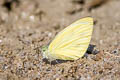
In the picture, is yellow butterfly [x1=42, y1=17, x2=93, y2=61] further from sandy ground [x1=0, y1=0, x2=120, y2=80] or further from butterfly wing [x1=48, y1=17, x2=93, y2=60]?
sandy ground [x1=0, y1=0, x2=120, y2=80]

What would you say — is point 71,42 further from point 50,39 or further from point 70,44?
point 50,39

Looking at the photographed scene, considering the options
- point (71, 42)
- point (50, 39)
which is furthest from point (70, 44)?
point (50, 39)

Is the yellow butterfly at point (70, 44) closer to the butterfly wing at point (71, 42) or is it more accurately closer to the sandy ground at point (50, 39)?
the butterfly wing at point (71, 42)

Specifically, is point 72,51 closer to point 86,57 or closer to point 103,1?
point 86,57

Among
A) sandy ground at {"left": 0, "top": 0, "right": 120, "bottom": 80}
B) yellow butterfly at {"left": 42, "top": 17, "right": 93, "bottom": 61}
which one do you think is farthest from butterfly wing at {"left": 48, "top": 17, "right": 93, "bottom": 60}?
sandy ground at {"left": 0, "top": 0, "right": 120, "bottom": 80}

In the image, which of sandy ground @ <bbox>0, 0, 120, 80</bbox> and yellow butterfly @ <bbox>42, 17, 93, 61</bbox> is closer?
sandy ground @ <bbox>0, 0, 120, 80</bbox>

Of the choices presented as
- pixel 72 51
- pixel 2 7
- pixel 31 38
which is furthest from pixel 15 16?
pixel 72 51

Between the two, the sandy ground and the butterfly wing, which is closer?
the sandy ground
